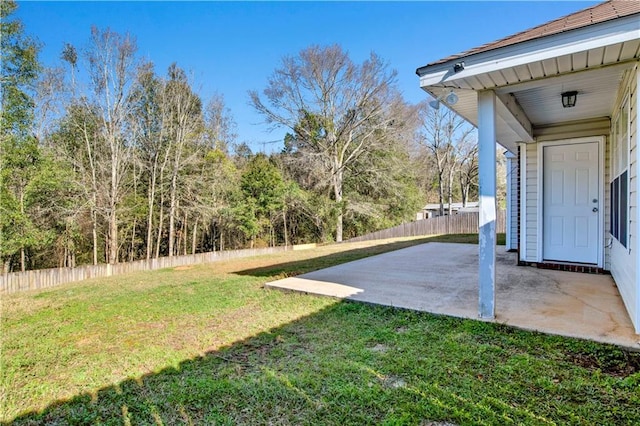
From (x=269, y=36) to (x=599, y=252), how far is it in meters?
11.5

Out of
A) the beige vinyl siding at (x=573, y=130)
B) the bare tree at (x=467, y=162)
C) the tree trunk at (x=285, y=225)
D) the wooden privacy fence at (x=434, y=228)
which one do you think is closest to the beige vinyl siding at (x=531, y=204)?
the beige vinyl siding at (x=573, y=130)

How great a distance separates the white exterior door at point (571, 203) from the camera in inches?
198

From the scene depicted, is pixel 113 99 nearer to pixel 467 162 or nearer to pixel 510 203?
pixel 510 203

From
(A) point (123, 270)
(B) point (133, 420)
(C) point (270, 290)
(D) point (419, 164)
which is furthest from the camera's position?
(D) point (419, 164)

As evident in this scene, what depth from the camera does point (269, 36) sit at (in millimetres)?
12023

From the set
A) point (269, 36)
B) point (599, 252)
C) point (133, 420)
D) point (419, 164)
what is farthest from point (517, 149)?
point (419, 164)

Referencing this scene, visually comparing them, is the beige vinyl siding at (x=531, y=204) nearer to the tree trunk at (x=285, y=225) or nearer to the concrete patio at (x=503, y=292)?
the concrete patio at (x=503, y=292)

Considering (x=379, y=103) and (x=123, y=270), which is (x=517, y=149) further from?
(x=379, y=103)

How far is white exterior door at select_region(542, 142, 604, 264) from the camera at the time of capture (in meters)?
5.02

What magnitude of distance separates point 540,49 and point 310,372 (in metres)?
3.05

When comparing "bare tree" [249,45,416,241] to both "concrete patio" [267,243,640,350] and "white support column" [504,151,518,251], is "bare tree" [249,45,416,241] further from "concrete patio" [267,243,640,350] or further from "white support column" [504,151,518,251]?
"concrete patio" [267,243,640,350]

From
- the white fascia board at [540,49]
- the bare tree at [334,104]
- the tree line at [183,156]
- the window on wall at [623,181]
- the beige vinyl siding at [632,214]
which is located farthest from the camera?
the bare tree at [334,104]

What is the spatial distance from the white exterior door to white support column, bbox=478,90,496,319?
294 cm

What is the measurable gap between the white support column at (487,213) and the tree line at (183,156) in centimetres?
1167
